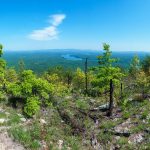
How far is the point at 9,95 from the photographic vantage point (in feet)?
107

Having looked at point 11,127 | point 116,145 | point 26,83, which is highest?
point 26,83

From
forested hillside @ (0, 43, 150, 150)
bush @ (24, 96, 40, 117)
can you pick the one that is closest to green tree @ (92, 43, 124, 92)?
forested hillside @ (0, 43, 150, 150)

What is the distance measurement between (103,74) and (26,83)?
32.1 feet

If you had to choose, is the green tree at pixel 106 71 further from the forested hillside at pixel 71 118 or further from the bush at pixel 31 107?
the bush at pixel 31 107

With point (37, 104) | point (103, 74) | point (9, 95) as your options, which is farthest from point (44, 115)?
point (103, 74)

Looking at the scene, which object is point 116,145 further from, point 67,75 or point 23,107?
point 67,75

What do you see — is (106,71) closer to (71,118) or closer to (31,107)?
(71,118)

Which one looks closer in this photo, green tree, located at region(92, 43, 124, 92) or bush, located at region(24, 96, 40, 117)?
bush, located at region(24, 96, 40, 117)

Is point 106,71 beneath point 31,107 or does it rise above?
above

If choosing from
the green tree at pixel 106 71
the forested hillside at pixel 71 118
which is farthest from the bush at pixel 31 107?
the green tree at pixel 106 71

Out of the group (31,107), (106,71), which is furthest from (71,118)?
(106,71)

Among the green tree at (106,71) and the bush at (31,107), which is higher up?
the green tree at (106,71)

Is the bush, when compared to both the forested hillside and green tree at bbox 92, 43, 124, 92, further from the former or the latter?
green tree at bbox 92, 43, 124, 92

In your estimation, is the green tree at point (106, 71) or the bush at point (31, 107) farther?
the green tree at point (106, 71)
